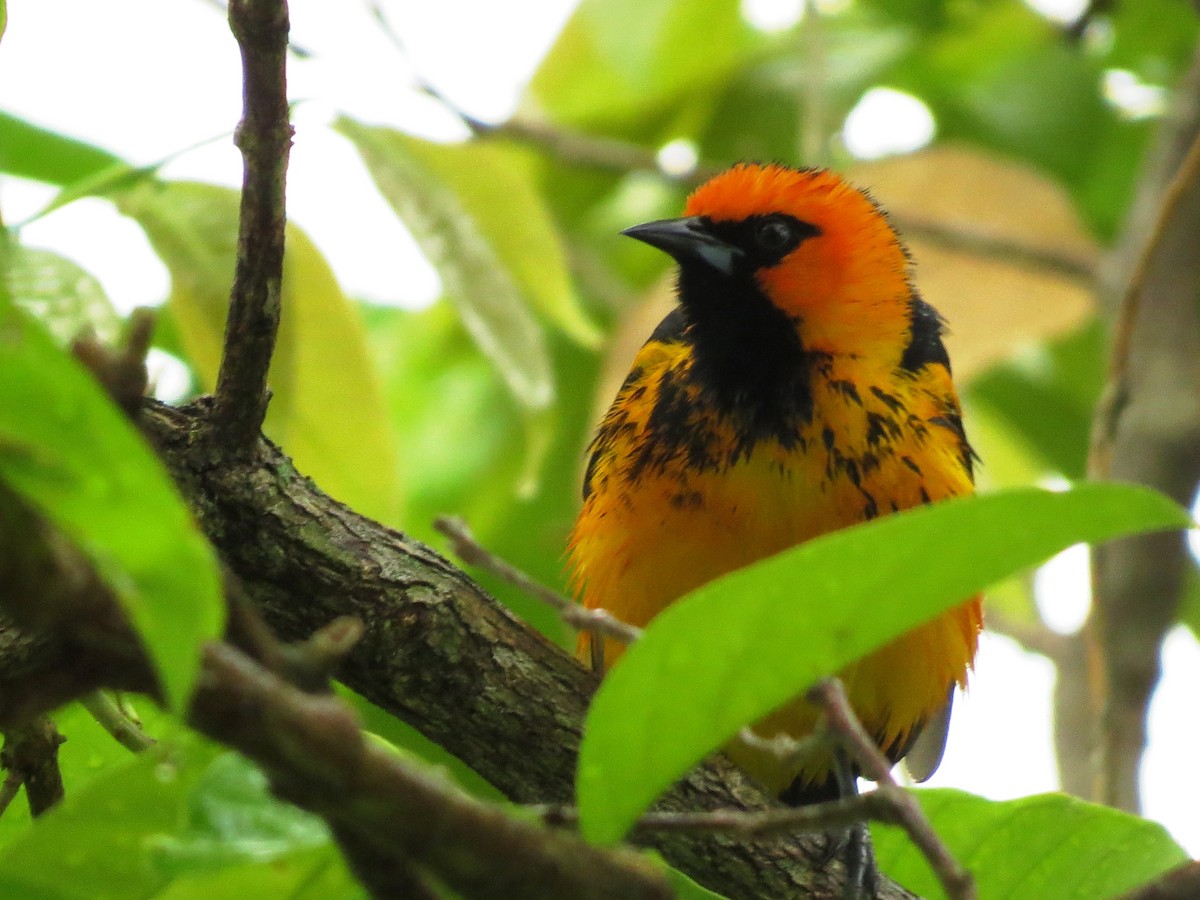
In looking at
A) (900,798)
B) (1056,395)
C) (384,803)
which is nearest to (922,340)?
(1056,395)

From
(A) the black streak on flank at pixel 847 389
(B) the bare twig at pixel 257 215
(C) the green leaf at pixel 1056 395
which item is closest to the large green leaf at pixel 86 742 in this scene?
(B) the bare twig at pixel 257 215

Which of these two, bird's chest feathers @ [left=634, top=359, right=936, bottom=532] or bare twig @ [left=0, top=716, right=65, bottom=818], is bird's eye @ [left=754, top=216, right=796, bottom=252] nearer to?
bird's chest feathers @ [left=634, top=359, right=936, bottom=532]

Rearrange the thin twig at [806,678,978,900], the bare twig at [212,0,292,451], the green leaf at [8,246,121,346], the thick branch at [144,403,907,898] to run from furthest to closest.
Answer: the green leaf at [8,246,121,346] < the thick branch at [144,403,907,898] < the bare twig at [212,0,292,451] < the thin twig at [806,678,978,900]

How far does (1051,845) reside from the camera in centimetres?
205

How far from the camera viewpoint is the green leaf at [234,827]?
1169mm

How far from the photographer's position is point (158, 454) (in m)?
1.86

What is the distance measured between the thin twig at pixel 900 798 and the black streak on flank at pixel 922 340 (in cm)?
193

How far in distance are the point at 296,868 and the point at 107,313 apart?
1391 mm

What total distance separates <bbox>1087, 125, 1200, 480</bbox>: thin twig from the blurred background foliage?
42cm

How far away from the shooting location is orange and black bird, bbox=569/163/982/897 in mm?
2924

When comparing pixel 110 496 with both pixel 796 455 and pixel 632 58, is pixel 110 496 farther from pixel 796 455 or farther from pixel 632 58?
pixel 632 58

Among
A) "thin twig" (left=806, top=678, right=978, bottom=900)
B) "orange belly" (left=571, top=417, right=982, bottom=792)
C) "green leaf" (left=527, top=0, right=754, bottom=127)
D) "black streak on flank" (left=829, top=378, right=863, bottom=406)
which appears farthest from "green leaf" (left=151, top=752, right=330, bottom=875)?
"green leaf" (left=527, top=0, right=754, bottom=127)

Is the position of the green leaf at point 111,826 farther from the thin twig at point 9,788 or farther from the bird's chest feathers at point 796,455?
the bird's chest feathers at point 796,455

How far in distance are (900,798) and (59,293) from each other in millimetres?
1603
